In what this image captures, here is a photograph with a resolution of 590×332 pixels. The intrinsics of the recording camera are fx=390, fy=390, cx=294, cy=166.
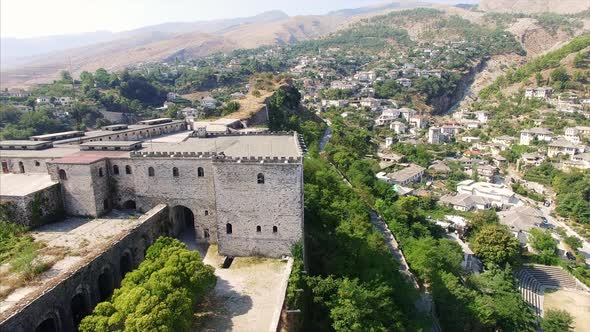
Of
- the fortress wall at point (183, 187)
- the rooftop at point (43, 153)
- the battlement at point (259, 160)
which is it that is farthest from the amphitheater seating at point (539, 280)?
the rooftop at point (43, 153)

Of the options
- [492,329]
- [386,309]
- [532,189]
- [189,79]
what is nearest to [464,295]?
[492,329]

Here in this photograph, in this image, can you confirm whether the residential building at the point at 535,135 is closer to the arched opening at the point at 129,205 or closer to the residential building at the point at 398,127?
the residential building at the point at 398,127

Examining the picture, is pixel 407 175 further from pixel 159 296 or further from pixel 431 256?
pixel 159 296

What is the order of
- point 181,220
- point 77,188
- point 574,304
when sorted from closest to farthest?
point 77,188 → point 181,220 → point 574,304

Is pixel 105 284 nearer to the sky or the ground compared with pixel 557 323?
nearer to the sky

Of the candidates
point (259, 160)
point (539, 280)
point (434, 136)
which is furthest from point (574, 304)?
point (434, 136)

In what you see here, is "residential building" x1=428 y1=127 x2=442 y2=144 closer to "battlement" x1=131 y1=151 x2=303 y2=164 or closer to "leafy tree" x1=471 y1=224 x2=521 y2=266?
"leafy tree" x1=471 y1=224 x2=521 y2=266
